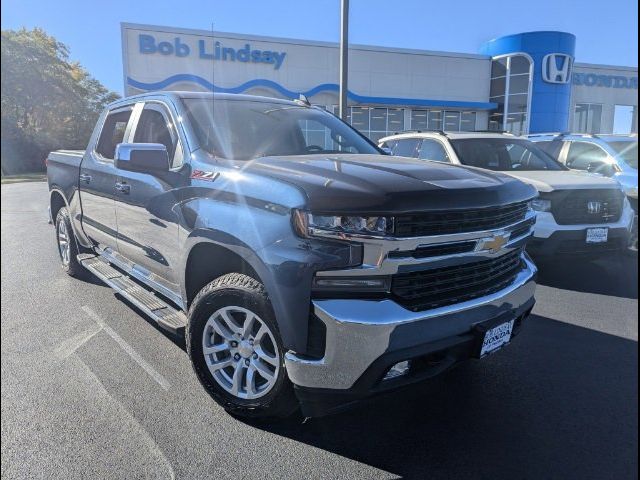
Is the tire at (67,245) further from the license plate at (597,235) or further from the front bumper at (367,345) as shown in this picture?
the license plate at (597,235)

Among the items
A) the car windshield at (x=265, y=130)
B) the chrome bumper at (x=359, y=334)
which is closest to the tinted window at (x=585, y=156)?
the car windshield at (x=265, y=130)

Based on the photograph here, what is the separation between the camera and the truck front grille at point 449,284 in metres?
2.39

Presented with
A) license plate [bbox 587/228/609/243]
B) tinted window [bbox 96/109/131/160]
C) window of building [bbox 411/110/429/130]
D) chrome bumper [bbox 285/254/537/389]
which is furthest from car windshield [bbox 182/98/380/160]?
window of building [bbox 411/110/429/130]

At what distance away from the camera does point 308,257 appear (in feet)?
7.61

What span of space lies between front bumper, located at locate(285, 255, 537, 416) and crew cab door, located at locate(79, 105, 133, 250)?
274 cm

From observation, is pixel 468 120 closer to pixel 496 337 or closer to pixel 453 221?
pixel 496 337

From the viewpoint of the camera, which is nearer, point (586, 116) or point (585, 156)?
point (585, 156)

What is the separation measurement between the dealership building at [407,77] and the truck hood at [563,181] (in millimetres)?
20034

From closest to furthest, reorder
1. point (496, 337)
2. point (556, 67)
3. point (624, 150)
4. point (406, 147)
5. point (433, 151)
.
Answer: point (496, 337) → point (433, 151) → point (406, 147) → point (624, 150) → point (556, 67)

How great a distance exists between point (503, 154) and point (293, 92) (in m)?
20.9

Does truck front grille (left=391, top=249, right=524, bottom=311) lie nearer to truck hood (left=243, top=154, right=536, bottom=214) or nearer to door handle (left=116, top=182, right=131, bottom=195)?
truck hood (left=243, top=154, right=536, bottom=214)

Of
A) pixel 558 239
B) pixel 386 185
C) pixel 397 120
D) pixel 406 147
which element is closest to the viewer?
pixel 386 185

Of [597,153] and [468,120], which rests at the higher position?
[468,120]

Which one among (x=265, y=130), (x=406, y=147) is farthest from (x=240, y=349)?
(x=406, y=147)
